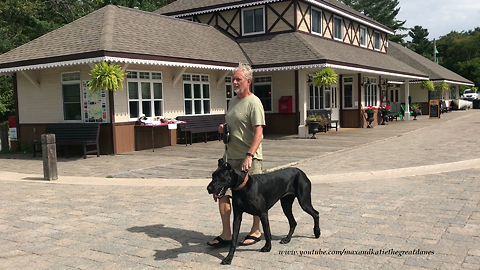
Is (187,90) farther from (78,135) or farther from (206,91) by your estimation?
(78,135)

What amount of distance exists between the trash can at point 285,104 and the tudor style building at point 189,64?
0.07 m

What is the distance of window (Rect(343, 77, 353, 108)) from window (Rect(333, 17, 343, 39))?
2.98 meters

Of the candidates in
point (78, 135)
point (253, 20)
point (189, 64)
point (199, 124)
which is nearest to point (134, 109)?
point (78, 135)

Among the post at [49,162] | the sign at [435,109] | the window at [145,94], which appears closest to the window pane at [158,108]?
the window at [145,94]

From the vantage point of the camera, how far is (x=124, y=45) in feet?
47.3

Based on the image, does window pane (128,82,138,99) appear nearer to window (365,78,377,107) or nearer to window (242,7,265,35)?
window (242,7,265,35)

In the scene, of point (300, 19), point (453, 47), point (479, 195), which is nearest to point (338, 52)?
point (300, 19)

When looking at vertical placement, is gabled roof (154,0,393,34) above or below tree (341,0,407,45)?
below

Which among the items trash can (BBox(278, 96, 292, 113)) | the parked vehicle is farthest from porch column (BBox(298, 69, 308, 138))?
the parked vehicle

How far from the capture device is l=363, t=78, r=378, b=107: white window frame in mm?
25172

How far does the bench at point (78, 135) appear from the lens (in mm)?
13945

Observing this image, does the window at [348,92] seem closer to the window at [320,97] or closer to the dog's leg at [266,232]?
the window at [320,97]

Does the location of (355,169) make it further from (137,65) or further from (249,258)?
(137,65)

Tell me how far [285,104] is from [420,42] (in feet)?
206
